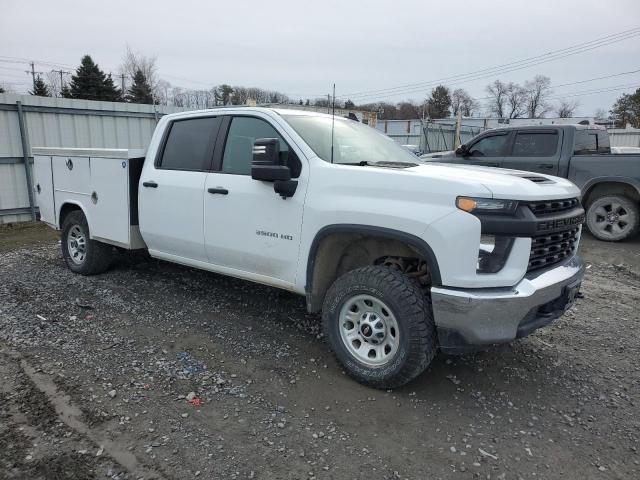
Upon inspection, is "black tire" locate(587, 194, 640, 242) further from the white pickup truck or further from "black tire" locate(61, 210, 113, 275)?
"black tire" locate(61, 210, 113, 275)

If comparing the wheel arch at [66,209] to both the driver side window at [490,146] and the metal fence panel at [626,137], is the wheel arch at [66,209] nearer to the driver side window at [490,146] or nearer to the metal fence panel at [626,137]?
the driver side window at [490,146]

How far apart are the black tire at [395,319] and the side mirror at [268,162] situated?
92 centimetres

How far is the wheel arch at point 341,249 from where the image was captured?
3.20 meters

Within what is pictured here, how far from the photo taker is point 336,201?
3.59 m

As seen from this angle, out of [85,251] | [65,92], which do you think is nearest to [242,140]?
[85,251]

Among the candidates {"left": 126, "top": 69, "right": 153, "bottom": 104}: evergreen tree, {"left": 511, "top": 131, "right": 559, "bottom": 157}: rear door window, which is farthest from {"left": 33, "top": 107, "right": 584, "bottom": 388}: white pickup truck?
{"left": 126, "top": 69, "right": 153, "bottom": 104}: evergreen tree

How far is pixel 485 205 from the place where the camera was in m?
3.04

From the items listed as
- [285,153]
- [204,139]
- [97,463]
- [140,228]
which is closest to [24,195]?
[140,228]

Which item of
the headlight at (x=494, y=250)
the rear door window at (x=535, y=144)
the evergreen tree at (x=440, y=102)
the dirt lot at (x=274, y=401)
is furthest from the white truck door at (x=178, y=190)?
the evergreen tree at (x=440, y=102)

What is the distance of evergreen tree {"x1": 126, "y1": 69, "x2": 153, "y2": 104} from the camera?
48.5 meters

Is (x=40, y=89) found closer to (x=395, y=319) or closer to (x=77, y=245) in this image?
(x=77, y=245)

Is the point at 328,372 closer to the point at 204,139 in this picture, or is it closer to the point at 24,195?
the point at 204,139

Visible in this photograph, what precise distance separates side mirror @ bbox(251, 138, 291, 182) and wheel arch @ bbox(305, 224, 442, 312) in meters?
0.54

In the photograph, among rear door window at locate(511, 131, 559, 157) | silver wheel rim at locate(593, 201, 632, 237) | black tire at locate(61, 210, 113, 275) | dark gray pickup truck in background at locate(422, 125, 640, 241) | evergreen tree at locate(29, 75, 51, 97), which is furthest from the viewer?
evergreen tree at locate(29, 75, 51, 97)
